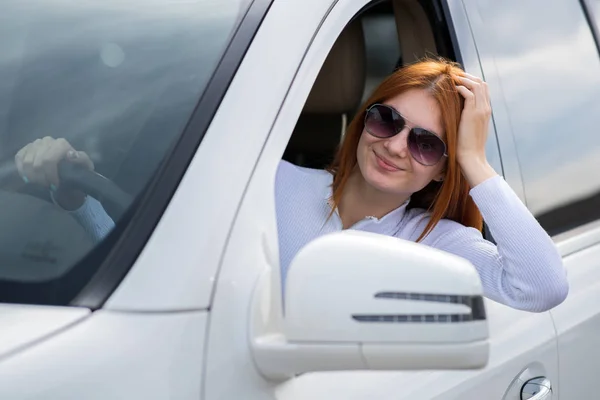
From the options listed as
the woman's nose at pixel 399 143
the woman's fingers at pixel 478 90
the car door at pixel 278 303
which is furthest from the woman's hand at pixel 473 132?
the car door at pixel 278 303

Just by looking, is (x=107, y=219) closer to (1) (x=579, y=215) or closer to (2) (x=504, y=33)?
(2) (x=504, y=33)

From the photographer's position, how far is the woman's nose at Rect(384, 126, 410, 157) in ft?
7.03

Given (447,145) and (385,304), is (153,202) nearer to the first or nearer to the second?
(385,304)

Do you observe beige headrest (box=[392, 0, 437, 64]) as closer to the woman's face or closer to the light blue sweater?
the woman's face

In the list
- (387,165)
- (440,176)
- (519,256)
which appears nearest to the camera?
(519,256)

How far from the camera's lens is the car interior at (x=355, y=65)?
8.76 ft

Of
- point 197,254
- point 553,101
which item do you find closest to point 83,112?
point 197,254

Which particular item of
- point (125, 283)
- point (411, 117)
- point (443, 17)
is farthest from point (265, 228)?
point (443, 17)

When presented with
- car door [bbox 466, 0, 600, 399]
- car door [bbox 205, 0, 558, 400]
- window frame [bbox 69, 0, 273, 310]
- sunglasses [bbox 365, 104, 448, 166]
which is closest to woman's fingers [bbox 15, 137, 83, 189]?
window frame [bbox 69, 0, 273, 310]

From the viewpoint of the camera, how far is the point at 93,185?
170 cm

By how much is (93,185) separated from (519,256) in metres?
0.86

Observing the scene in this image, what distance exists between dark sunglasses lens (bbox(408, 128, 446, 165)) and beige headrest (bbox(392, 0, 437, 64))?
474 mm

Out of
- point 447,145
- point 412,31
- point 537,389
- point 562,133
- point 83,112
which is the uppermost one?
point 83,112

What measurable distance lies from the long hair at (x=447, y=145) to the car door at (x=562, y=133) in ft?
0.77
